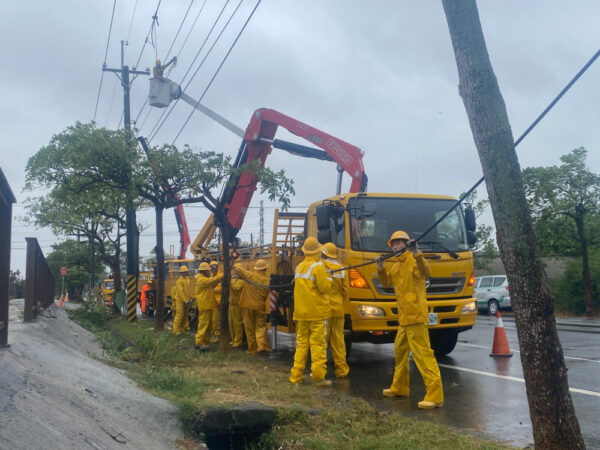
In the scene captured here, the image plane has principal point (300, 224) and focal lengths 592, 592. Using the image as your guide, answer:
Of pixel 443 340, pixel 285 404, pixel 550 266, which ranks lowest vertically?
pixel 285 404

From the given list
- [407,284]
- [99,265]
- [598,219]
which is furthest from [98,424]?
[99,265]

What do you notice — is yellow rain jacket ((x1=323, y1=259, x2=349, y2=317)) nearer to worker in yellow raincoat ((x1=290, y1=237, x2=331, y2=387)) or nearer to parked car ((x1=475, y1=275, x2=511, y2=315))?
worker in yellow raincoat ((x1=290, y1=237, x2=331, y2=387))

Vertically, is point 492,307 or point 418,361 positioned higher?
point 418,361

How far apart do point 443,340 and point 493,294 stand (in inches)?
606

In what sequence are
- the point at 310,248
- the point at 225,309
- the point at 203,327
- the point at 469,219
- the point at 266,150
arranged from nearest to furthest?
the point at 310,248
the point at 469,219
the point at 225,309
the point at 203,327
the point at 266,150

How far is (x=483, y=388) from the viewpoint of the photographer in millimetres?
7441

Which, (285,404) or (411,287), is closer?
(285,404)

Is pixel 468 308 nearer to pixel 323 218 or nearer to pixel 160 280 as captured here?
pixel 323 218

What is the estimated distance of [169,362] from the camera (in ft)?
30.3

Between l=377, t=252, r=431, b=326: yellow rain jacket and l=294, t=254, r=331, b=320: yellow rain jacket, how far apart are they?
4.04ft

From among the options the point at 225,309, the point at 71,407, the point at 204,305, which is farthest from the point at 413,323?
the point at 204,305

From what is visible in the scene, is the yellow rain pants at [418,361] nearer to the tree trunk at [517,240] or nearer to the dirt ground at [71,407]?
the tree trunk at [517,240]

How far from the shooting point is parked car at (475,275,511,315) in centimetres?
2405

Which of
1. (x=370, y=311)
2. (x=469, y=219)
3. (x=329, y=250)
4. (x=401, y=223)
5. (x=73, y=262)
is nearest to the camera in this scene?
(x=329, y=250)
